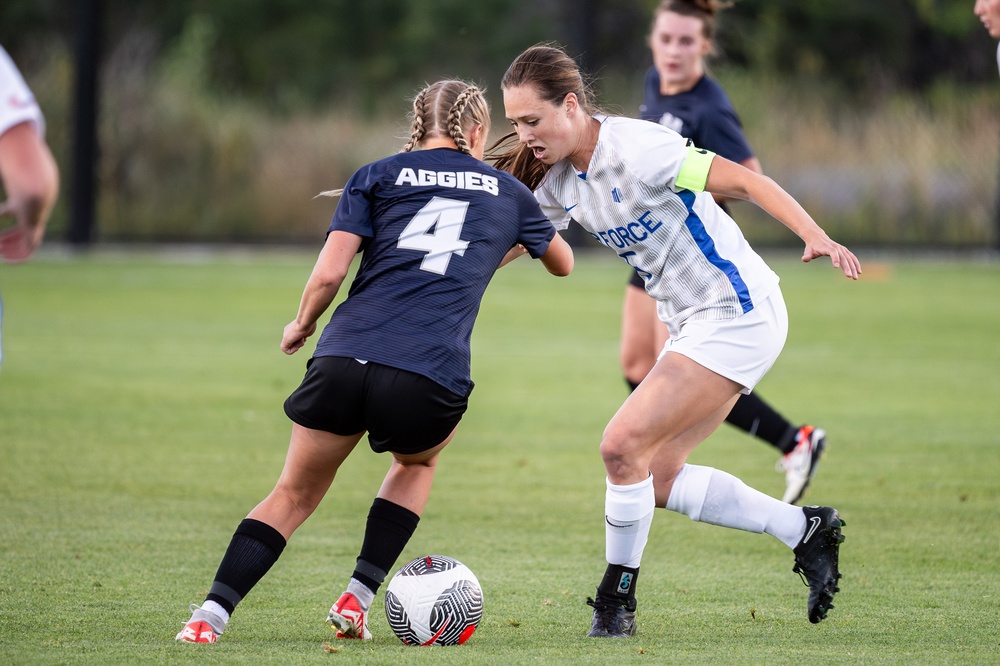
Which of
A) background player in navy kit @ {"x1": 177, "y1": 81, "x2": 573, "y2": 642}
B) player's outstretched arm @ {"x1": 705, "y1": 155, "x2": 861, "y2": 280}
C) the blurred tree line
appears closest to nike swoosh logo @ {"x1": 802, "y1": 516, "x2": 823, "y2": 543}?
player's outstretched arm @ {"x1": 705, "y1": 155, "x2": 861, "y2": 280}

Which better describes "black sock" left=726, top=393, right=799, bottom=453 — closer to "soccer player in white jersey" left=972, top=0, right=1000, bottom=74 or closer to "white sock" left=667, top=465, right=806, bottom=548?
"white sock" left=667, top=465, right=806, bottom=548

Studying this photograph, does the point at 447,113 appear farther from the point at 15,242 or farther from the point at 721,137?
the point at 721,137

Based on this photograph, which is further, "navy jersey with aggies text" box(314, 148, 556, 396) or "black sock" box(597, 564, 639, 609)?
"black sock" box(597, 564, 639, 609)

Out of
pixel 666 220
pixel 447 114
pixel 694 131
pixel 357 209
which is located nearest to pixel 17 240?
pixel 357 209

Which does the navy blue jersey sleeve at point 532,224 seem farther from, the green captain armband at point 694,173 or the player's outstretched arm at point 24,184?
the player's outstretched arm at point 24,184

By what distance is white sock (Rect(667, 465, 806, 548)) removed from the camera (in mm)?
4527

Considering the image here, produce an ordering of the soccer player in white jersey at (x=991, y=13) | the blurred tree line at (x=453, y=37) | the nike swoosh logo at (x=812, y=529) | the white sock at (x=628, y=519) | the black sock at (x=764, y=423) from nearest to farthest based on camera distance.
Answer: the white sock at (x=628, y=519) < the nike swoosh logo at (x=812, y=529) < the soccer player in white jersey at (x=991, y=13) < the black sock at (x=764, y=423) < the blurred tree line at (x=453, y=37)

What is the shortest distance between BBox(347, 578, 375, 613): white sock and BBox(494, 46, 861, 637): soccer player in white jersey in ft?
2.30

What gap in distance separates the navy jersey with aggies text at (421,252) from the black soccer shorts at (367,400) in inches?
1.7

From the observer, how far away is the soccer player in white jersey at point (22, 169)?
3.54 meters

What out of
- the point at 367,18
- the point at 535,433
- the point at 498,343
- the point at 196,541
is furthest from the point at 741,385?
the point at 367,18

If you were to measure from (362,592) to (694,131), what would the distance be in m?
3.16

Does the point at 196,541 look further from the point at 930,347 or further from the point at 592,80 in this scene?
the point at 930,347

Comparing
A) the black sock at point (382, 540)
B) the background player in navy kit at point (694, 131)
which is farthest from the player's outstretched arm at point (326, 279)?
the background player in navy kit at point (694, 131)
